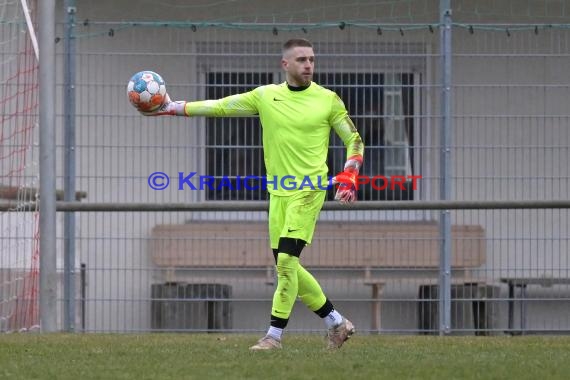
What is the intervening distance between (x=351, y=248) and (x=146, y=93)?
4.20 meters

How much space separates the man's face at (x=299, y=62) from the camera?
9.11 metres

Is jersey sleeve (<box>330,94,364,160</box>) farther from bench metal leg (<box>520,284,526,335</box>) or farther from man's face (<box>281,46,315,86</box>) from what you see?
bench metal leg (<box>520,284,526,335</box>)

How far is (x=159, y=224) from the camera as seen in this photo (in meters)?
13.2

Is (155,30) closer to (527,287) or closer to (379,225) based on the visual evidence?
(379,225)

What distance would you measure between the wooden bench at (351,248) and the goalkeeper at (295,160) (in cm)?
331

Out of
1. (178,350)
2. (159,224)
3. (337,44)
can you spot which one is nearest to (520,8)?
(337,44)

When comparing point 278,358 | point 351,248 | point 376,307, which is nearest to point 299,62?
point 278,358

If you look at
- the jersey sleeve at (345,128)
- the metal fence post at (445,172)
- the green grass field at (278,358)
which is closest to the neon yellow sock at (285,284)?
the green grass field at (278,358)

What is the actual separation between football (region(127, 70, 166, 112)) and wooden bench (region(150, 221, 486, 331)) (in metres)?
3.26

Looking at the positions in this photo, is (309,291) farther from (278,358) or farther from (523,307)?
(523,307)

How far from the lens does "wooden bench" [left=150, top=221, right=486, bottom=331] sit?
12.7m

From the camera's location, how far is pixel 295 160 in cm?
916

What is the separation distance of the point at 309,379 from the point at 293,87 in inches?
104

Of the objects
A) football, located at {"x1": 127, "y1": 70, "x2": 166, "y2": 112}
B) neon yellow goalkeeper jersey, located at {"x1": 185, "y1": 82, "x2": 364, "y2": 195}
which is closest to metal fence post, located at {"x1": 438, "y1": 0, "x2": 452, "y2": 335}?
neon yellow goalkeeper jersey, located at {"x1": 185, "y1": 82, "x2": 364, "y2": 195}
